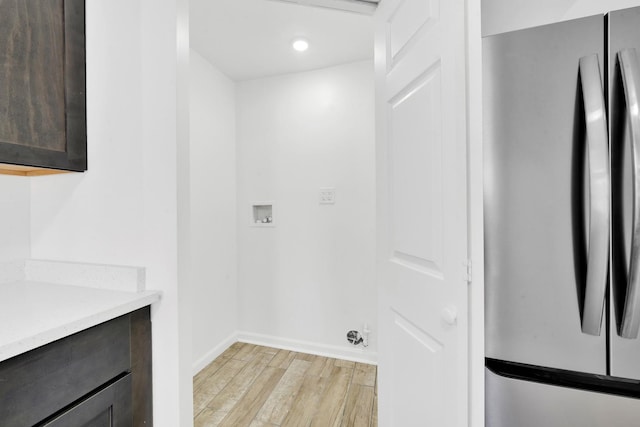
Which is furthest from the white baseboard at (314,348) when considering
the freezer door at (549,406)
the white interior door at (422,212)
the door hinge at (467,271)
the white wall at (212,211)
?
the door hinge at (467,271)

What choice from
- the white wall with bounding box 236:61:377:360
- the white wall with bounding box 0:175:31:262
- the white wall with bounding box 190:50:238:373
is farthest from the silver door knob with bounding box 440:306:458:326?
the white wall with bounding box 190:50:238:373

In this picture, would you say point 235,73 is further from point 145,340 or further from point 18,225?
point 145,340

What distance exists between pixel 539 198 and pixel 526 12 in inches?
31.4

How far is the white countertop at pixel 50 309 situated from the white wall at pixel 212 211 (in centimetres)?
111

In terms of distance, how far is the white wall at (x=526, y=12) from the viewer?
3.33ft

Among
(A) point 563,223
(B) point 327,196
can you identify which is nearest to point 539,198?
(A) point 563,223

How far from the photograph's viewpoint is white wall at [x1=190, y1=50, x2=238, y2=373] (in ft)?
7.25

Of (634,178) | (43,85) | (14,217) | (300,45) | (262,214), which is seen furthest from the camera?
(262,214)

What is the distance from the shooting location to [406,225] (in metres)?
1.04

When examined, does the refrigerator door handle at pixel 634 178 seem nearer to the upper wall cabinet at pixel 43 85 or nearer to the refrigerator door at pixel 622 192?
the refrigerator door at pixel 622 192

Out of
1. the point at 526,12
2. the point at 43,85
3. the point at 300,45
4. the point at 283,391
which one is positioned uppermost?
the point at 300,45

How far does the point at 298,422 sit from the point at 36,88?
193 cm

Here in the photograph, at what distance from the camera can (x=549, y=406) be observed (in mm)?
702

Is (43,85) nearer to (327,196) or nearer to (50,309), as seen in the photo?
(50,309)
